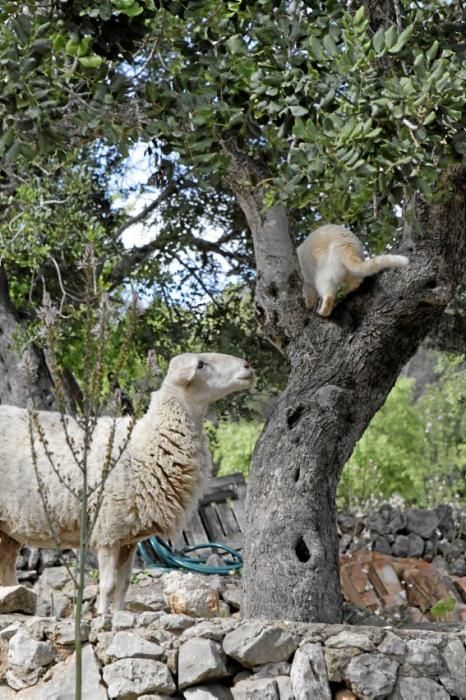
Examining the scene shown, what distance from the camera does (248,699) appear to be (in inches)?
201

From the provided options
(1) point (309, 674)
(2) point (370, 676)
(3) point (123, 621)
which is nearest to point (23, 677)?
(3) point (123, 621)

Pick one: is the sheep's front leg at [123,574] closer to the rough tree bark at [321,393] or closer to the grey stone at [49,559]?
the rough tree bark at [321,393]

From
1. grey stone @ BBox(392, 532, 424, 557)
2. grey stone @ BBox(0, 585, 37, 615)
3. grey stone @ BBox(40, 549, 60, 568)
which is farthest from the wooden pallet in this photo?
grey stone @ BBox(0, 585, 37, 615)

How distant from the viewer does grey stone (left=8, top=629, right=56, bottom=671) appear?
5406mm

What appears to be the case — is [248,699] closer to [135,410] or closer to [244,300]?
[135,410]

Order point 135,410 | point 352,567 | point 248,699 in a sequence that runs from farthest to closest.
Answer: point 352,567
point 248,699
point 135,410

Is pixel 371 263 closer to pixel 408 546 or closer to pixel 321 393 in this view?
pixel 321 393

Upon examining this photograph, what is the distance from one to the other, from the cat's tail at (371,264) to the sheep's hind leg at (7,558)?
9.98 ft

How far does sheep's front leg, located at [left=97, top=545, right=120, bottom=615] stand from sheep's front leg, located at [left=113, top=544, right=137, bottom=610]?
0.10 meters

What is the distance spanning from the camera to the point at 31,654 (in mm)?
5410

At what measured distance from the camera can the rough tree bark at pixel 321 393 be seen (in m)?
6.20

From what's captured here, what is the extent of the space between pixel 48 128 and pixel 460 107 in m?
2.22

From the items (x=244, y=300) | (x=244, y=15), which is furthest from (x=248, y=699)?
(x=244, y=300)

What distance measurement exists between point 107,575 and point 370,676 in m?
1.82
